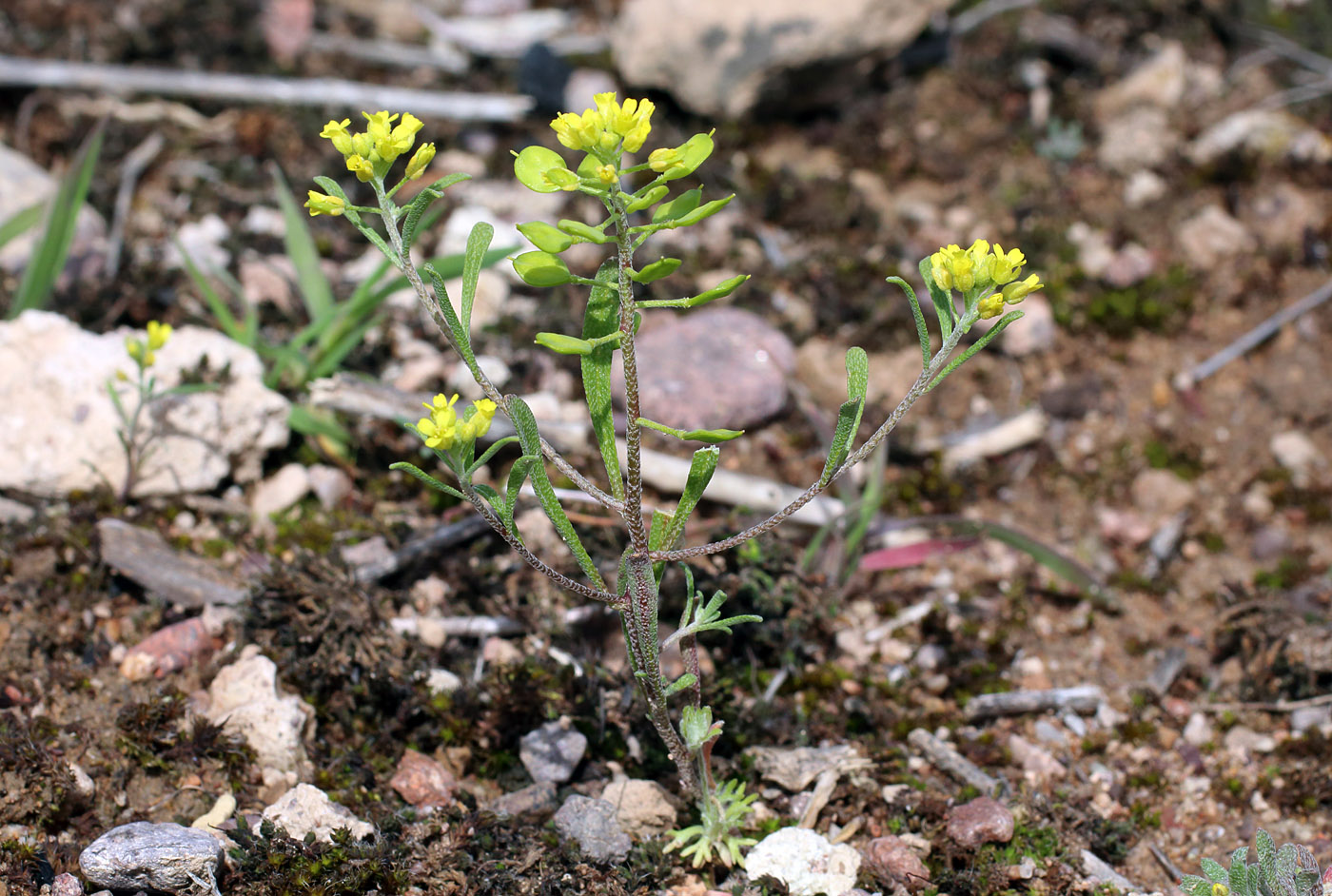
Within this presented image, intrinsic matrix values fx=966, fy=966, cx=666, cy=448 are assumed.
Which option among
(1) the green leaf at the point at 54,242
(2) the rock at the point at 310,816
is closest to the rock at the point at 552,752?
(2) the rock at the point at 310,816

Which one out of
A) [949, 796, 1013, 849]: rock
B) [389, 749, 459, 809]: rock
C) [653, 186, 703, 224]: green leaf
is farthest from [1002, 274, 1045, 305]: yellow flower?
[389, 749, 459, 809]: rock

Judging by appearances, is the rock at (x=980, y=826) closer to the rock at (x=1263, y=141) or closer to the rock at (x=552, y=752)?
the rock at (x=552, y=752)

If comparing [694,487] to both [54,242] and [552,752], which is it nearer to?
[552,752]

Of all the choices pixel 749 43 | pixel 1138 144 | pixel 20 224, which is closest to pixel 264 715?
pixel 20 224

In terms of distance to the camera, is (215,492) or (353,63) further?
(353,63)

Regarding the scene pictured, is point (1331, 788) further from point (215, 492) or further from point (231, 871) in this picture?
point (215, 492)

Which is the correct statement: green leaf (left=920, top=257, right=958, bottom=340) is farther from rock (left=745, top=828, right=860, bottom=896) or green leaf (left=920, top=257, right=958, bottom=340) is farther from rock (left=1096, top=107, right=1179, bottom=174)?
rock (left=1096, top=107, right=1179, bottom=174)

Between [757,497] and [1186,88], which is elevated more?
[1186,88]

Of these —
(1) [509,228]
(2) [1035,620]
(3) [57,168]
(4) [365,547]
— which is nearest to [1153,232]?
(2) [1035,620]
